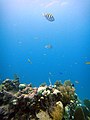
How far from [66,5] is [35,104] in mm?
25029

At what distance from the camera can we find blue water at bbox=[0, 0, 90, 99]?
30942 mm

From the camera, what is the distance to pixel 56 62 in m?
54.1

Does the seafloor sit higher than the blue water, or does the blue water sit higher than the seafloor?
the blue water

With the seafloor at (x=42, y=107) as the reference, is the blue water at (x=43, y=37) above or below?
above

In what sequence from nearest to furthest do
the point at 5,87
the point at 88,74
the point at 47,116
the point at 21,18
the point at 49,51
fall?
the point at 47,116, the point at 5,87, the point at 88,74, the point at 21,18, the point at 49,51

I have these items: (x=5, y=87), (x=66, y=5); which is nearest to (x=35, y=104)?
(x=5, y=87)

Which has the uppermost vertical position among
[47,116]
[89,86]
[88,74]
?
[88,74]

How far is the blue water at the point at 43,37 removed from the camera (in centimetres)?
3094

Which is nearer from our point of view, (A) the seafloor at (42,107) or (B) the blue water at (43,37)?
(A) the seafloor at (42,107)

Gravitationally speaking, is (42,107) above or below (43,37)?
below

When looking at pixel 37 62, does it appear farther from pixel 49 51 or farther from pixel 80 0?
pixel 80 0

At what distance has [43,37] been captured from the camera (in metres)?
48.1

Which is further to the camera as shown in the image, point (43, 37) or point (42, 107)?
point (43, 37)

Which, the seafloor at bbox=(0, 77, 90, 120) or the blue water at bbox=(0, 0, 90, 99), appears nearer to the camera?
the seafloor at bbox=(0, 77, 90, 120)
